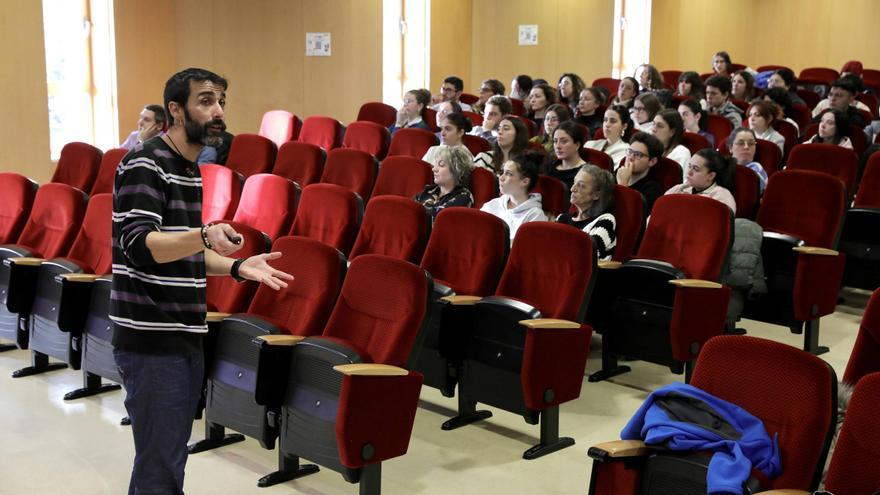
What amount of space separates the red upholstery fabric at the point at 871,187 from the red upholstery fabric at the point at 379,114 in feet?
11.6

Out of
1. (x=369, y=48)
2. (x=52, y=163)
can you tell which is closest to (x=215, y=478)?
(x=52, y=163)

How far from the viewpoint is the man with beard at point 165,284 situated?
197 centimetres

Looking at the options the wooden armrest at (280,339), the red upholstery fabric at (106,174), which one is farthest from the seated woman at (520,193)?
the red upholstery fabric at (106,174)

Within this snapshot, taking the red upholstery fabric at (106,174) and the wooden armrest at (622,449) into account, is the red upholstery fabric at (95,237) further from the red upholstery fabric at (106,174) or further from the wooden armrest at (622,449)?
the wooden armrest at (622,449)

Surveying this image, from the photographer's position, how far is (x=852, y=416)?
1.95 m

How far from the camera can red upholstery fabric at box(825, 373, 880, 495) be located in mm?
1910

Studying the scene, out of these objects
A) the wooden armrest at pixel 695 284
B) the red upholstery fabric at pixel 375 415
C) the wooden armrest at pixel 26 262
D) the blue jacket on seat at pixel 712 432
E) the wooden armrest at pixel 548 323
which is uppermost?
the wooden armrest at pixel 695 284

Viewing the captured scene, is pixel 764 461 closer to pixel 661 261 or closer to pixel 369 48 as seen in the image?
pixel 661 261

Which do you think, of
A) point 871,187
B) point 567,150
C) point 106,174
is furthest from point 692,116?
point 106,174

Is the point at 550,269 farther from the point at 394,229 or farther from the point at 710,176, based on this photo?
the point at 710,176

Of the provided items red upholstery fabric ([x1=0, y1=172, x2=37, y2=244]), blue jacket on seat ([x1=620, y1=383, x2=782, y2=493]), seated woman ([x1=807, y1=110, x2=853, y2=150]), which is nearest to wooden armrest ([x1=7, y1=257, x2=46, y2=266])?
red upholstery fabric ([x1=0, y1=172, x2=37, y2=244])

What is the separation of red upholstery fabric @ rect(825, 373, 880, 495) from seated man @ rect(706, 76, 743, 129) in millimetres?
4568

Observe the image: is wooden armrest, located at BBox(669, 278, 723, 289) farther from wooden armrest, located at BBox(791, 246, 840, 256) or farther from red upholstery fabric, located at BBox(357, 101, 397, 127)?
red upholstery fabric, located at BBox(357, 101, 397, 127)

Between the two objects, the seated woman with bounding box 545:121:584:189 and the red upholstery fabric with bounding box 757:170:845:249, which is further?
the seated woman with bounding box 545:121:584:189
